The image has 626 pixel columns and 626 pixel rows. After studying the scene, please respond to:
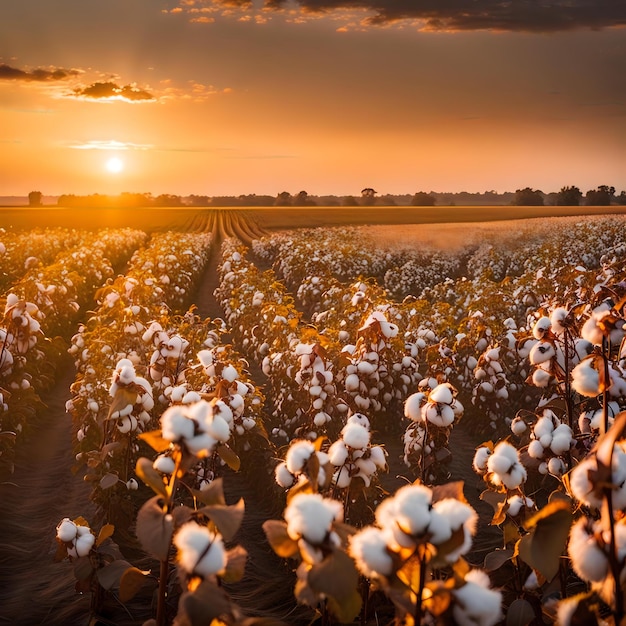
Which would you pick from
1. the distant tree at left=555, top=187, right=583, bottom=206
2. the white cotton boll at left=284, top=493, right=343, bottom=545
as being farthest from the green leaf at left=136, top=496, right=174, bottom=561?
the distant tree at left=555, top=187, right=583, bottom=206

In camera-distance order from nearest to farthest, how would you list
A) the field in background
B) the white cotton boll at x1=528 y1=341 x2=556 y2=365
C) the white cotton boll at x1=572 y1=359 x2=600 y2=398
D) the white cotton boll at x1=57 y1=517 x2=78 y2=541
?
the white cotton boll at x1=572 y1=359 x2=600 y2=398 < the white cotton boll at x1=57 y1=517 x2=78 y2=541 < the white cotton boll at x1=528 y1=341 x2=556 y2=365 < the field in background

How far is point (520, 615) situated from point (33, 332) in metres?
7.40

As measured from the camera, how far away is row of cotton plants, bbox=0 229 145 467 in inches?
261

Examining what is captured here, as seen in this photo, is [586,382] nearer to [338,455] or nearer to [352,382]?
[338,455]

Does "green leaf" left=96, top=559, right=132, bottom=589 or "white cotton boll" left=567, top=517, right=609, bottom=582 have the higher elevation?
"white cotton boll" left=567, top=517, right=609, bottom=582

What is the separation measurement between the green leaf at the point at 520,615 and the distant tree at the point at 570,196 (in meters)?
108

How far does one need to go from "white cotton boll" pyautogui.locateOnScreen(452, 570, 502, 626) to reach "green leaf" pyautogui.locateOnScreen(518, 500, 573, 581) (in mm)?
257

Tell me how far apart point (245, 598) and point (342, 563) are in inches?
140

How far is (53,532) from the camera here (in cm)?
589

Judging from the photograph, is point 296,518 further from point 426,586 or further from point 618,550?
point 618,550

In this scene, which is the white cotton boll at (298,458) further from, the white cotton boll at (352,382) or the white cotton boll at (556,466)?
the white cotton boll at (352,382)

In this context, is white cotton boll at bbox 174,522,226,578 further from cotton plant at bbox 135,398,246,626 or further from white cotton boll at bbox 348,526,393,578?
white cotton boll at bbox 348,526,393,578

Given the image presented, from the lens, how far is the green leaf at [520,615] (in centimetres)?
249

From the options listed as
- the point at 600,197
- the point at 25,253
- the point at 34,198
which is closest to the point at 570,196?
the point at 600,197
